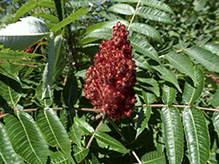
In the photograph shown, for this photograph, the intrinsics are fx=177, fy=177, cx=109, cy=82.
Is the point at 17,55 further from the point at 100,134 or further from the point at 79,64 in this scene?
the point at 100,134

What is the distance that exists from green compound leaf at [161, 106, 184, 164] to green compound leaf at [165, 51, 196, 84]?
32 cm

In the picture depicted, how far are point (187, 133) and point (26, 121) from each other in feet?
3.85

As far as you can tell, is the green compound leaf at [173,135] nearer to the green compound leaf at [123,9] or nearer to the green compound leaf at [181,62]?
the green compound leaf at [181,62]

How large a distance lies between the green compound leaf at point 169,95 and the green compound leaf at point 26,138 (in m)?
1.01

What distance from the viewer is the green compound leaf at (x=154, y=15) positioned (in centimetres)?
167

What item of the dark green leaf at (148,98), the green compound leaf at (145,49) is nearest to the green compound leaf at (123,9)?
the green compound leaf at (145,49)

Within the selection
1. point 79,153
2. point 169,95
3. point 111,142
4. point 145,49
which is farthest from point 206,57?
point 79,153

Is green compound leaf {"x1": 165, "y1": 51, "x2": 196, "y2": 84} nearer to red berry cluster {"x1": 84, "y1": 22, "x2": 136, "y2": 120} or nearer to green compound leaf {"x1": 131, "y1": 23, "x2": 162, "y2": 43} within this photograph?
green compound leaf {"x1": 131, "y1": 23, "x2": 162, "y2": 43}

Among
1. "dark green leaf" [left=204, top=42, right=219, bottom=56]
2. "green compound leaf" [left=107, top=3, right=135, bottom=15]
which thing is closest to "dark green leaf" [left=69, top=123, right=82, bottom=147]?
"green compound leaf" [left=107, top=3, right=135, bottom=15]

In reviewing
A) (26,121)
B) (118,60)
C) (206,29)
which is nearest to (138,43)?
(118,60)

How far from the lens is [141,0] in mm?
1789

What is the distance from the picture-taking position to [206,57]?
159cm

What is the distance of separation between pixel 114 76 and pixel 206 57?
916 millimetres

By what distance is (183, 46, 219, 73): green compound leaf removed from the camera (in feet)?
5.04
